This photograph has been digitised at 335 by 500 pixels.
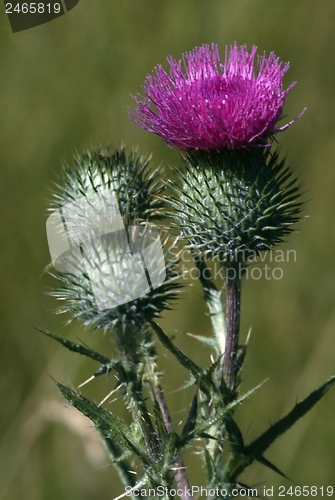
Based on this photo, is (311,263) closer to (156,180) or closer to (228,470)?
(156,180)

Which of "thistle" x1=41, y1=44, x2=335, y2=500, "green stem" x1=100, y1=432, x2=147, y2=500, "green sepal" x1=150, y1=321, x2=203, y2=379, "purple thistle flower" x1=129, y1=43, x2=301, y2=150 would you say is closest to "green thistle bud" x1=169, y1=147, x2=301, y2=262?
"thistle" x1=41, y1=44, x2=335, y2=500

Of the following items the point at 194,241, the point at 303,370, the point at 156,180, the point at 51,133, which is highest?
the point at 51,133

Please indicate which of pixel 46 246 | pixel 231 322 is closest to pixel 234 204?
pixel 231 322

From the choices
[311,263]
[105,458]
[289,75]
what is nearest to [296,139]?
[289,75]

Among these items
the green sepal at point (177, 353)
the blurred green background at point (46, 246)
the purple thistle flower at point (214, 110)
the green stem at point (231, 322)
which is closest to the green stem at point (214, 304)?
the green stem at point (231, 322)

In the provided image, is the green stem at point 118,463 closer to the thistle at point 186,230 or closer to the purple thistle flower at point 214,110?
the thistle at point 186,230

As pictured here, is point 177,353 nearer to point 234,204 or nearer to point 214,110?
point 234,204
